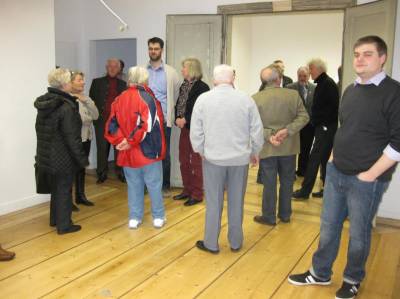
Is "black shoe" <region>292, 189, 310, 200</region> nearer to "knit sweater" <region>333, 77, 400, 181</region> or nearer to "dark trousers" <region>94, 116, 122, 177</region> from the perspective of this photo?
"dark trousers" <region>94, 116, 122, 177</region>

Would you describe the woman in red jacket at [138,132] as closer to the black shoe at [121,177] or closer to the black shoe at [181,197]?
the black shoe at [181,197]

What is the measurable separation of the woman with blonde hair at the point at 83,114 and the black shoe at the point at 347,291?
2789mm

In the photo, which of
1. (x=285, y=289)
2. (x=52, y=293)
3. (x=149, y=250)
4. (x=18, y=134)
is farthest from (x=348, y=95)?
(x=18, y=134)

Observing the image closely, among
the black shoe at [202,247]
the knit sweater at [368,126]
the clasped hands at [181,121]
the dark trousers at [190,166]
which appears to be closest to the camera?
the knit sweater at [368,126]

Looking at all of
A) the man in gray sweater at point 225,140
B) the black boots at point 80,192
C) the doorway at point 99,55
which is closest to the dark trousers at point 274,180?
the man in gray sweater at point 225,140

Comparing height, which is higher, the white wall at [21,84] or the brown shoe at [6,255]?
the white wall at [21,84]

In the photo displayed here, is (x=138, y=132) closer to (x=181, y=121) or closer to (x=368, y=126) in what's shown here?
(x=181, y=121)

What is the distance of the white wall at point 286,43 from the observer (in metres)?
8.78

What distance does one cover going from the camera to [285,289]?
9.68 feet

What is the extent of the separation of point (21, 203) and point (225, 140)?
265 centimetres

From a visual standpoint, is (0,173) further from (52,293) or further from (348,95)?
(348,95)

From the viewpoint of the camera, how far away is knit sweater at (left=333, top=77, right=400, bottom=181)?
7.93ft

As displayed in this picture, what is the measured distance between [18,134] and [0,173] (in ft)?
1.48

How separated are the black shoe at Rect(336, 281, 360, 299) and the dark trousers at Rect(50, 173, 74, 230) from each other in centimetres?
240
